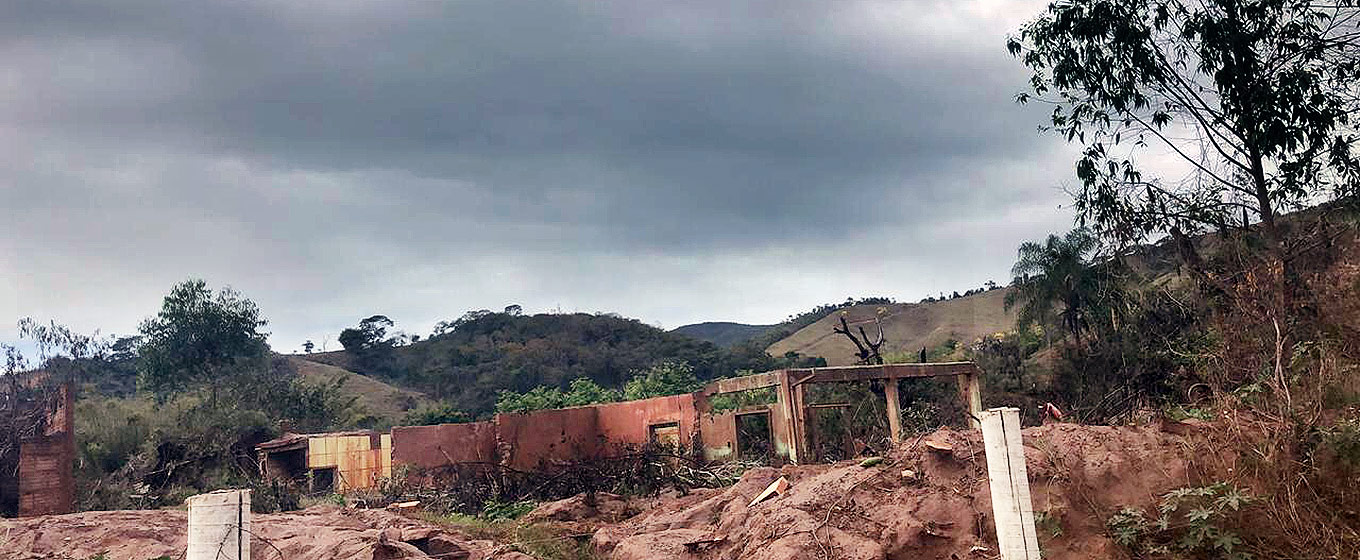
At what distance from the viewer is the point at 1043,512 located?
679 cm

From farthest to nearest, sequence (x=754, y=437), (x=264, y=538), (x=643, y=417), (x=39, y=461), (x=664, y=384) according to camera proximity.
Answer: (x=664, y=384)
(x=643, y=417)
(x=39, y=461)
(x=754, y=437)
(x=264, y=538)

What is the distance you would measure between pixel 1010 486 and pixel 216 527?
3420 millimetres

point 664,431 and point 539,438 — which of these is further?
point 539,438

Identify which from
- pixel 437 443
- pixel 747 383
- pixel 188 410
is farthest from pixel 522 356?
pixel 747 383

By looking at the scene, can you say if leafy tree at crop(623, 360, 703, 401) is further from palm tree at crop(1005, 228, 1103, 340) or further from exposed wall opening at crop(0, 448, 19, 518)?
exposed wall opening at crop(0, 448, 19, 518)

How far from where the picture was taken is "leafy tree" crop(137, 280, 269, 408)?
1687 inches

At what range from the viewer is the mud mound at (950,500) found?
6.86 meters

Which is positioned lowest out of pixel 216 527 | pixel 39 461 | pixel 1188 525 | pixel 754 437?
pixel 1188 525

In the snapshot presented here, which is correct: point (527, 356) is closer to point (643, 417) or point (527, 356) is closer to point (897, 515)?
point (643, 417)

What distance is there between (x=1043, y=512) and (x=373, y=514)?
9351mm

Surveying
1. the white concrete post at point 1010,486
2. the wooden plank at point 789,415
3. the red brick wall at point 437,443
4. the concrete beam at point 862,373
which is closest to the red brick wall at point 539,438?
the red brick wall at point 437,443

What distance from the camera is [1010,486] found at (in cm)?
478

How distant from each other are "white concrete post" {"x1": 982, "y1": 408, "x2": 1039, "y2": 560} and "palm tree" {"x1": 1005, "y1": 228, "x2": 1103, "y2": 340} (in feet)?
69.2

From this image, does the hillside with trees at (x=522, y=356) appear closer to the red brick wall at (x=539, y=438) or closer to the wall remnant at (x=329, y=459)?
the wall remnant at (x=329, y=459)
